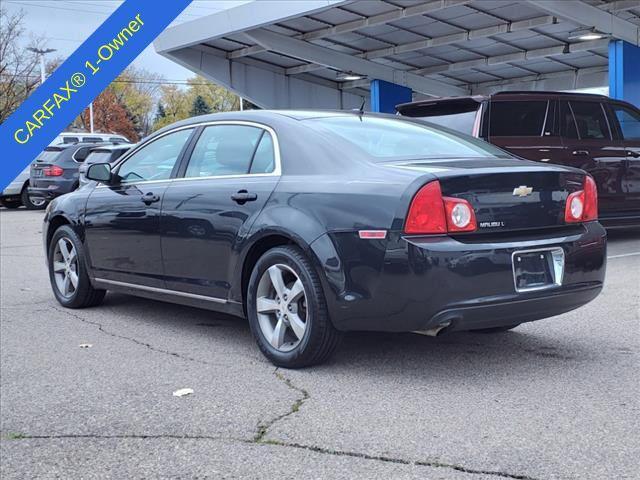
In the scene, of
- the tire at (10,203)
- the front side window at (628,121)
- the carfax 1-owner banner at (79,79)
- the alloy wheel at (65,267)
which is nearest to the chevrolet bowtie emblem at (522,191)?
the carfax 1-owner banner at (79,79)

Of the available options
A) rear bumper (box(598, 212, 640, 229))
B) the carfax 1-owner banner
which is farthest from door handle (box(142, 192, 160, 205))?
rear bumper (box(598, 212, 640, 229))

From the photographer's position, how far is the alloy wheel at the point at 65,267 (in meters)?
6.71

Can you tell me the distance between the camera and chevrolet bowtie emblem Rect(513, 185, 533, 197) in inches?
168

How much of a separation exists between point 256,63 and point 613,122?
1863cm

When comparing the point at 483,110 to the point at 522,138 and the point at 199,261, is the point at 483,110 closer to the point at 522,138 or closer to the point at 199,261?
the point at 522,138

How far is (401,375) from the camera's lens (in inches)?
171

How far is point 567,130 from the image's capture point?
962 centimetres

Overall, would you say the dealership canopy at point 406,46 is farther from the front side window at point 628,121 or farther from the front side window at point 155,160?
the front side window at point 155,160

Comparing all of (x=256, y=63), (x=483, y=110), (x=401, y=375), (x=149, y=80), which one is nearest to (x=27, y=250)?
(x=483, y=110)

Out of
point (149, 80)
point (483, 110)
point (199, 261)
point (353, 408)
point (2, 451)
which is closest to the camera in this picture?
point (2, 451)

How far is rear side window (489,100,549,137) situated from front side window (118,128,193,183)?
431 cm

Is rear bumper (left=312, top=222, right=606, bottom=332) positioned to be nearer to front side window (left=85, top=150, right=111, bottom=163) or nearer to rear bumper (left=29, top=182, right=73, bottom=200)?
front side window (left=85, top=150, right=111, bottom=163)

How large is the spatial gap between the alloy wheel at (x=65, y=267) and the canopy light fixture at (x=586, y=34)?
1610 centimetres

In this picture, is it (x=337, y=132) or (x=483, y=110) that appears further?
(x=483, y=110)
